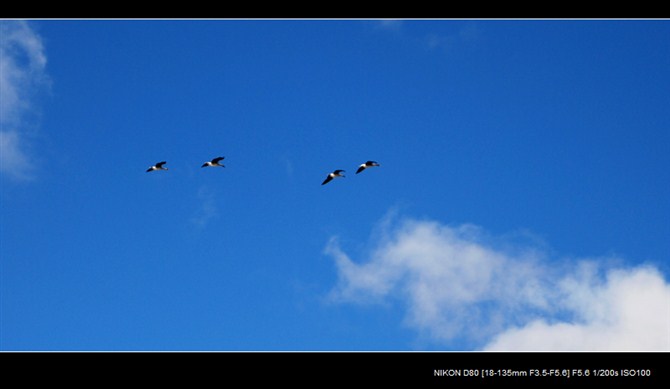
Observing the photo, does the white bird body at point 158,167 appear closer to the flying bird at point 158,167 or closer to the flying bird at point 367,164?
the flying bird at point 158,167

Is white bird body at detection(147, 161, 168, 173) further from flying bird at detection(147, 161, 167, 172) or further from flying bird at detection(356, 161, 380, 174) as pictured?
flying bird at detection(356, 161, 380, 174)

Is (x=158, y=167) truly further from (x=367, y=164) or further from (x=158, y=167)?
(x=367, y=164)

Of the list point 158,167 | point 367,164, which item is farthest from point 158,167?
point 367,164
